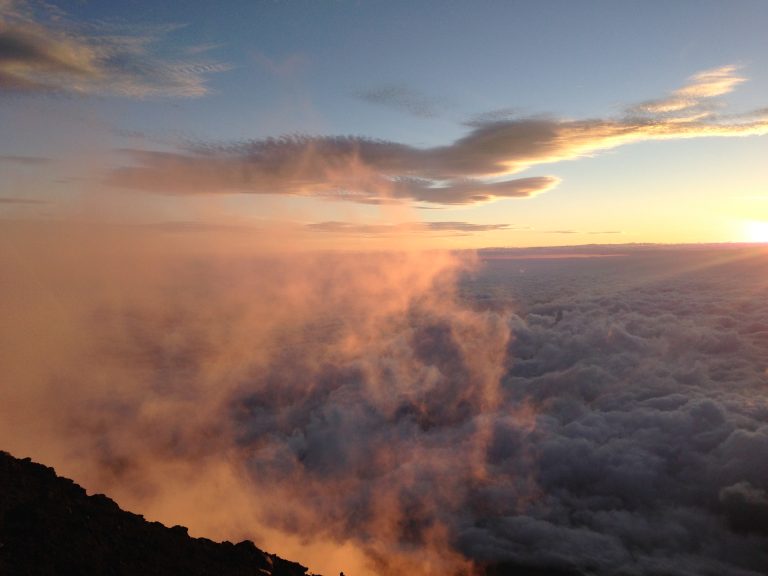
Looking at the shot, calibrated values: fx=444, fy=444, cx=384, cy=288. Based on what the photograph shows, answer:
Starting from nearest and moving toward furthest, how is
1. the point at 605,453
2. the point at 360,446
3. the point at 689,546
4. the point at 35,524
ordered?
the point at 35,524 < the point at 689,546 < the point at 605,453 < the point at 360,446

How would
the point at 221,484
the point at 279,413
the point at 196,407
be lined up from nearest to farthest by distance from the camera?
the point at 221,484
the point at 279,413
the point at 196,407

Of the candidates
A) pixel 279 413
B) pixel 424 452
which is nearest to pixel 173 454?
pixel 279 413

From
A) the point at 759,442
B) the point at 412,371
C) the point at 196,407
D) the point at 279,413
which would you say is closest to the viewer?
the point at 759,442

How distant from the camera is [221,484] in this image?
318 feet

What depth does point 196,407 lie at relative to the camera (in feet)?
517

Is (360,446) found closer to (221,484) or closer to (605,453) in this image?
(221,484)

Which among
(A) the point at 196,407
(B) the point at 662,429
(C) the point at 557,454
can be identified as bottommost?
(A) the point at 196,407

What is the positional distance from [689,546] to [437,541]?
39914mm

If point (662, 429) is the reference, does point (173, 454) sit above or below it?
below

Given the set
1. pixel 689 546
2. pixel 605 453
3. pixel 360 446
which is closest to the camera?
pixel 689 546

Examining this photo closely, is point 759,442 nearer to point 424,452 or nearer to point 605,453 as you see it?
point 605,453

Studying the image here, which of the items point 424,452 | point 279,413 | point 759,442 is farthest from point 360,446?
point 759,442

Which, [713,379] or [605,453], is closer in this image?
[605,453]

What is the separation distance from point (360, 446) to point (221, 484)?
38777 mm
